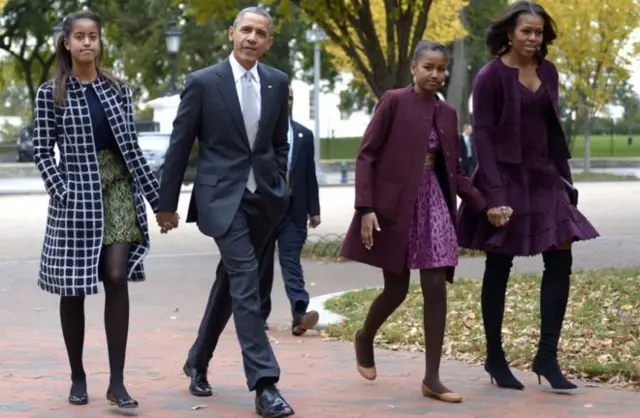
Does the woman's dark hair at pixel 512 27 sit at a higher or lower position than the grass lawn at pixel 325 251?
higher

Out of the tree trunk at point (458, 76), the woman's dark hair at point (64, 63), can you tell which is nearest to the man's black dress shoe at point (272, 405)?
the woman's dark hair at point (64, 63)

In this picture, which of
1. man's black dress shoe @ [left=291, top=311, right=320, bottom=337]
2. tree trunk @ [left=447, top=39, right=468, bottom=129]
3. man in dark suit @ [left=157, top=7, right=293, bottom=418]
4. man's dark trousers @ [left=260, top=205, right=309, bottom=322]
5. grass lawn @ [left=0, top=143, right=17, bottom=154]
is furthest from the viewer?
grass lawn @ [left=0, top=143, right=17, bottom=154]

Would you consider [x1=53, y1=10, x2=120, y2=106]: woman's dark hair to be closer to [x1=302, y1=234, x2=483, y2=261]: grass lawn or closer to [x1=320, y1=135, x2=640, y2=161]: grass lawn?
[x1=302, y1=234, x2=483, y2=261]: grass lawn

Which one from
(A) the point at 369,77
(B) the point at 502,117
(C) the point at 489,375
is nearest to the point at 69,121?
(B) the point at 502,117

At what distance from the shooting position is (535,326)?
8.91 m

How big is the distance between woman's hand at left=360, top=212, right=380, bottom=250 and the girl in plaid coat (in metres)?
1.02

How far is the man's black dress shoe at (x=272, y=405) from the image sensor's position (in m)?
6.21

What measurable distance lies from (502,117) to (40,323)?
15.5 ft

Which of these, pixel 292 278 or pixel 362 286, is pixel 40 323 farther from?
pixel 362 286

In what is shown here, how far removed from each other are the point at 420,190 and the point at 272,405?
1333 millimetres

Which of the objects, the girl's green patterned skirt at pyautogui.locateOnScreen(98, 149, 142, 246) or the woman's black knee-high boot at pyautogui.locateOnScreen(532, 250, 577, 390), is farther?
the woman's black knee-high boot at pyautogui.locateOnScreen(532, 250, 577, 390)

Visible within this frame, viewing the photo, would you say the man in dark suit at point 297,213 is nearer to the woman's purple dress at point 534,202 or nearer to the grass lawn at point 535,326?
the grass lawn at point 535,326

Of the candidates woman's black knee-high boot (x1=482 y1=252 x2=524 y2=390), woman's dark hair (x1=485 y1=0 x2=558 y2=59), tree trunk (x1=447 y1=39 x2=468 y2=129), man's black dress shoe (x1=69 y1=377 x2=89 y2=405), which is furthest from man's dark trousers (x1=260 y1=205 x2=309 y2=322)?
tree trunk (x1=447 y1=39 x2=468 y2=129)

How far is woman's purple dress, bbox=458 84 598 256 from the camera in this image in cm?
690
